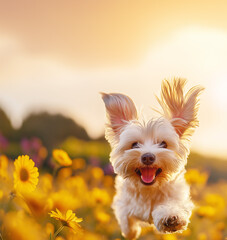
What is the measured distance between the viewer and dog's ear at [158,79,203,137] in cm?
386

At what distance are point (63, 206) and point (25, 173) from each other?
38 centimetres

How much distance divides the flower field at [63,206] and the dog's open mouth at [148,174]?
531mm

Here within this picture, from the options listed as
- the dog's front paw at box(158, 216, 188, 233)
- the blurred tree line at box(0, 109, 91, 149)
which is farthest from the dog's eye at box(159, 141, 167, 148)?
the blurred tree line at box(0, 109, 91, 149)

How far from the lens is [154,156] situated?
3371 millimetres

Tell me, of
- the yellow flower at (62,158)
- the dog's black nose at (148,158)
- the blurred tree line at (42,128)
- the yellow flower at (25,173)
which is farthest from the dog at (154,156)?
the blurred tree line at (42,128)

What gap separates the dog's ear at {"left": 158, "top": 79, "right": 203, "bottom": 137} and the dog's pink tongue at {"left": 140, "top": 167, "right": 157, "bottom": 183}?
60cm

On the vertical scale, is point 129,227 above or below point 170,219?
below

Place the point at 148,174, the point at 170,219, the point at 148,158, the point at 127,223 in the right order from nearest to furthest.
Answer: the point at 170,219
the point at 148,158
the point at 148,174
the point at 127,223

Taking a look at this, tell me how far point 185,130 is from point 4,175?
2.04 metres

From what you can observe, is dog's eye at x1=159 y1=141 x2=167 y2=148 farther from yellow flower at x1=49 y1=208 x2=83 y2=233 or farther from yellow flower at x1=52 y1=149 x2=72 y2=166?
yellow flower at x1=49 y1=208 x2=83 y2=233

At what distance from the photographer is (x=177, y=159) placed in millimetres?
3543

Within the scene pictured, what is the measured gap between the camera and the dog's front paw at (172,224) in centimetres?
322

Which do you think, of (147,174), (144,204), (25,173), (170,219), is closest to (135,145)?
(147,174)

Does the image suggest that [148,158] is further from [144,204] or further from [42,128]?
[42,128]
